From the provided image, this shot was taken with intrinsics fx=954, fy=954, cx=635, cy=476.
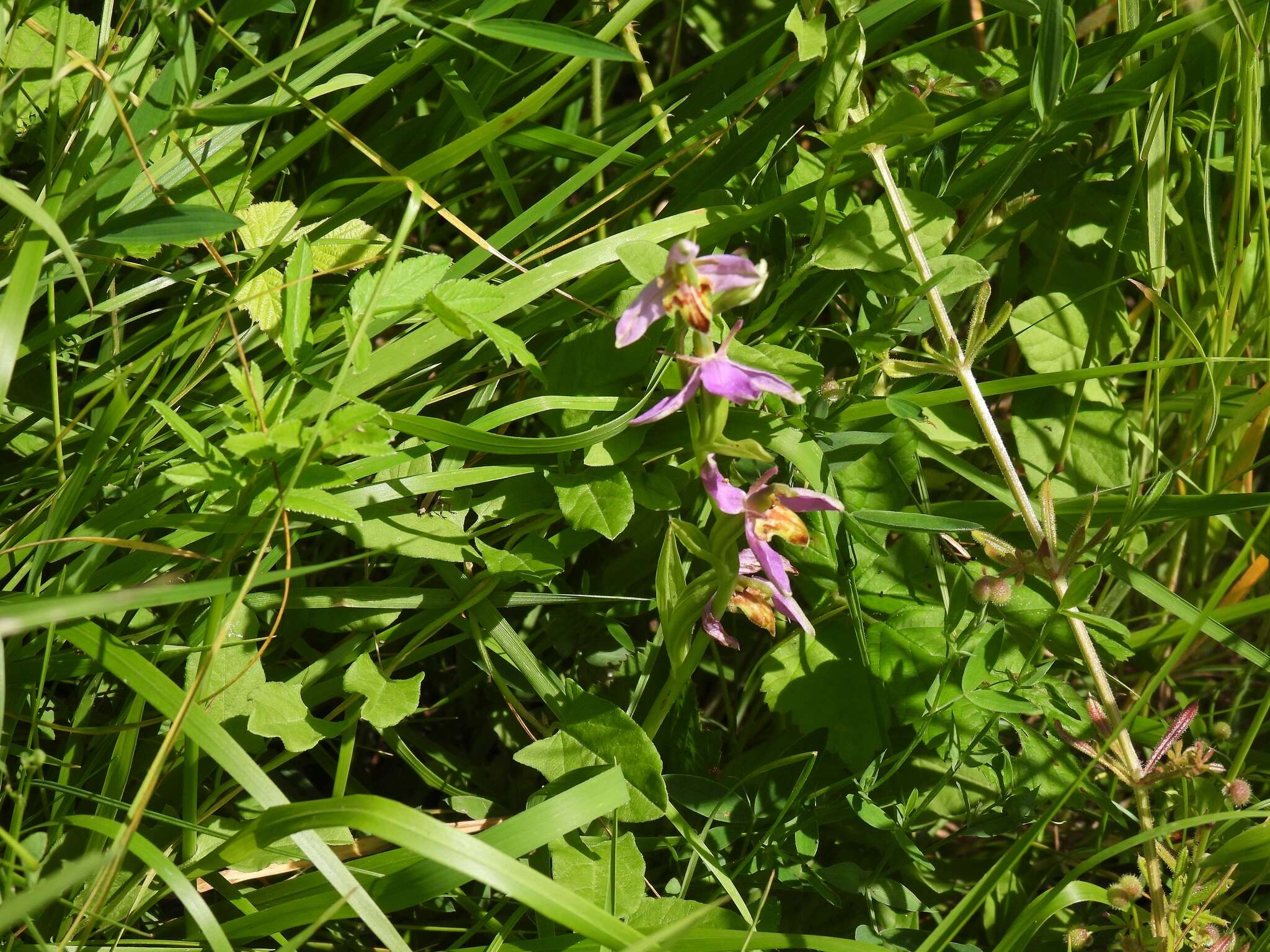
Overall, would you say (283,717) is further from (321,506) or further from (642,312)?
(642,312)

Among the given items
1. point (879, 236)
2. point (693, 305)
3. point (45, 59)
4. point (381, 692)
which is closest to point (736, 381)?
point (693, 305)

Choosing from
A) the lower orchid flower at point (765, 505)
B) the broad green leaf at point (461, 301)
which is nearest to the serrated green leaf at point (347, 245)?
the broad green leaf at point (461, 301)

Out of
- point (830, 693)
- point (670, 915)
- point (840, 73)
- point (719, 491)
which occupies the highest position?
point (840, 73)

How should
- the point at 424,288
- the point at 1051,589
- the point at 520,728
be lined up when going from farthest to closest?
the point at 520,728 → the point at 1051,589 → the point at 424,288

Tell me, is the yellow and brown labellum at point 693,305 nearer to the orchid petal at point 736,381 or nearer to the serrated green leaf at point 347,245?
the orchid petal at point 736,381

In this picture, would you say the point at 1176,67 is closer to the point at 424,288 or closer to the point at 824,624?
the point at 824,624

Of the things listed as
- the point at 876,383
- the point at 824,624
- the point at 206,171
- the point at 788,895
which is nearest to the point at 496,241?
the point at 206,171
